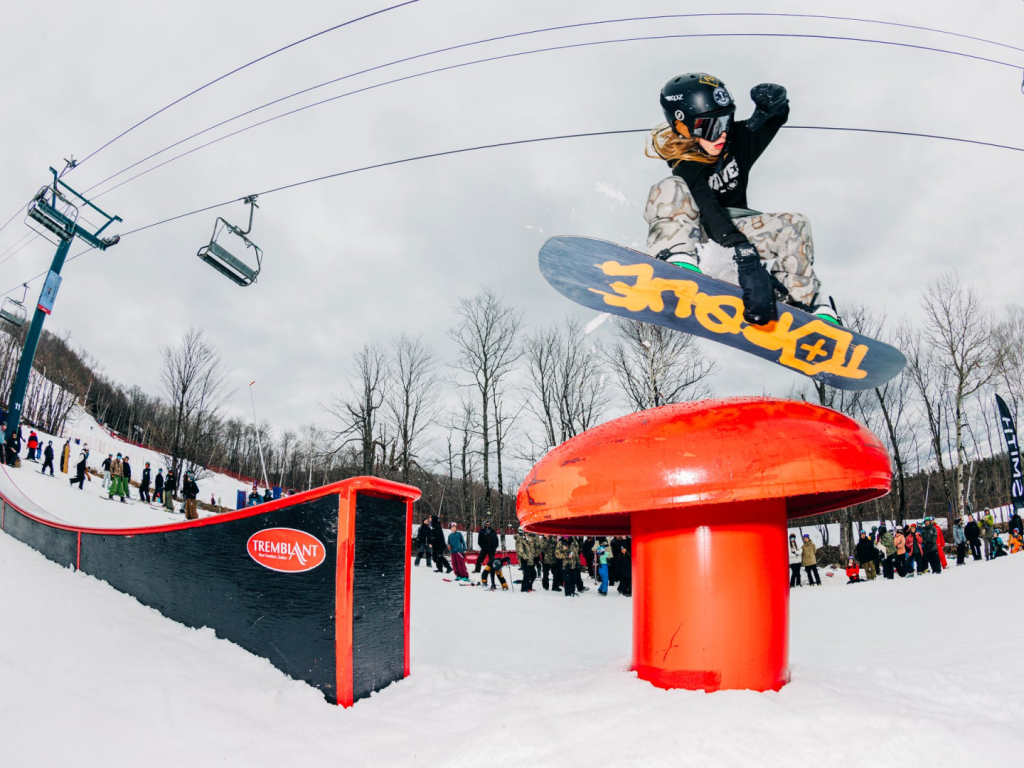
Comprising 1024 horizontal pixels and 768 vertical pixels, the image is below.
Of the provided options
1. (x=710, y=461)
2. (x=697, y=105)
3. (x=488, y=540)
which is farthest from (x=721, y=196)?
(x=488, y=540)

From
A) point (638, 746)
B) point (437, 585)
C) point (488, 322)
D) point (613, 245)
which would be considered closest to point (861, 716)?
point (638, 746)

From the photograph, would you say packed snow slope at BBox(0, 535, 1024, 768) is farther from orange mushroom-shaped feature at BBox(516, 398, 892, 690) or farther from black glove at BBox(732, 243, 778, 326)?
black glove at BBox(732, 243, 778, 326)

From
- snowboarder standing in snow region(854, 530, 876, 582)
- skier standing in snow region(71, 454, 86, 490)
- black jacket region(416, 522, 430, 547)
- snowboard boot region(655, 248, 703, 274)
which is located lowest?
snowboarder standing in snow region(854, 530, 876, 582)

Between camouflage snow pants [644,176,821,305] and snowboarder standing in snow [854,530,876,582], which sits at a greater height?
camouflage snow pants [644,176,821,305]

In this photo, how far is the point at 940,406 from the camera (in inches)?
1241

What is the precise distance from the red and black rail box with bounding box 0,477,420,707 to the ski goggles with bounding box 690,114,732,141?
2319 millimetres

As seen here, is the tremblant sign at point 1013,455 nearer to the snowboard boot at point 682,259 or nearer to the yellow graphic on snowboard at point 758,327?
the yellow graphic on snowboard at point 758,327

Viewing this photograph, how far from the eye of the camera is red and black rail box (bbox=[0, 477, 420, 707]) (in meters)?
2.99

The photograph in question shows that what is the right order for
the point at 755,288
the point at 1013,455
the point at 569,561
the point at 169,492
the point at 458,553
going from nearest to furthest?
the point at 755,288 → the point at 569,561 → the point at 458,553 → the point at 1013,455 → the point at 169,492

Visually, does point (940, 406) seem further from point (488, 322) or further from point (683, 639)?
point (683, 639)

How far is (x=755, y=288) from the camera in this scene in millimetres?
2305

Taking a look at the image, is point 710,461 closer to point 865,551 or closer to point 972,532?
point 865,551

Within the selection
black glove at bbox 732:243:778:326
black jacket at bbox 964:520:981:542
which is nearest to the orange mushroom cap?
black glove at bbox 732:243:778:326

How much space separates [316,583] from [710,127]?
9.77 ft
